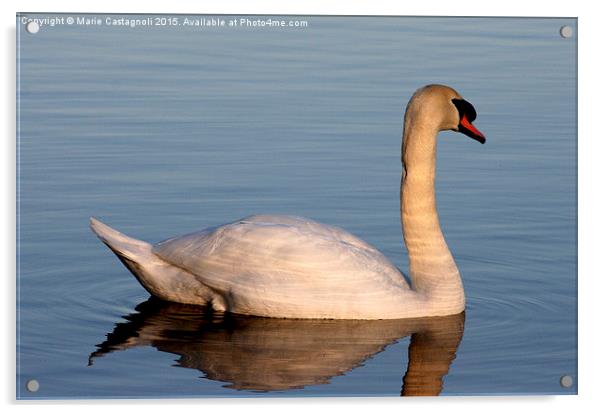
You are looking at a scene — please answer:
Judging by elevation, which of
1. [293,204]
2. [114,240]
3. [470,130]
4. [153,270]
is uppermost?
[470,130]

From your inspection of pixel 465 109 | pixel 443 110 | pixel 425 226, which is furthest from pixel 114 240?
pixel 465 109

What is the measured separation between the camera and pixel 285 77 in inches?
744

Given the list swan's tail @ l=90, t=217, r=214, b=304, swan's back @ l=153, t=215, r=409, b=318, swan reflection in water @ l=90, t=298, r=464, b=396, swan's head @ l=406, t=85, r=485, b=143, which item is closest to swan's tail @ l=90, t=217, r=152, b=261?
swan's tail @ l=90, t=217, r=214, b=304

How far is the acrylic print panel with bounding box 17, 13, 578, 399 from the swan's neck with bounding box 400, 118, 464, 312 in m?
0.01

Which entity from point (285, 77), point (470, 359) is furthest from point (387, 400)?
point (285, 77)

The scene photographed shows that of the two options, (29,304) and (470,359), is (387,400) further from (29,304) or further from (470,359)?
(29,304)

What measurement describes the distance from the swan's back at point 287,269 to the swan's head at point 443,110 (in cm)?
74

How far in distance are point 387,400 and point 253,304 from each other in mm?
1204

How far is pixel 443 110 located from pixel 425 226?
2.07 ft

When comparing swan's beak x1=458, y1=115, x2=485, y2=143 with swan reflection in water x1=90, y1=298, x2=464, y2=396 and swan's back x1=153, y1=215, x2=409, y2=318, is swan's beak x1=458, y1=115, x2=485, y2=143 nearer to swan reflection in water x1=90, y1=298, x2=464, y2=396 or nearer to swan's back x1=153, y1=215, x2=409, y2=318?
swan's back x1=153, y1=215, x2=409, y2=318

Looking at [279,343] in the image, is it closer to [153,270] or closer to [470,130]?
[153,270]

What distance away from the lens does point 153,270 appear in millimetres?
19219

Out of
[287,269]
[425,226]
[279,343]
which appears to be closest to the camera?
[279,343]

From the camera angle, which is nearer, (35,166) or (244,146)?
(35,166)
